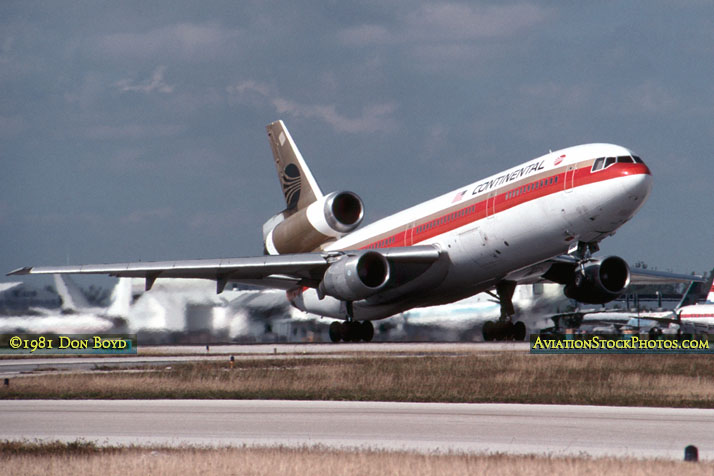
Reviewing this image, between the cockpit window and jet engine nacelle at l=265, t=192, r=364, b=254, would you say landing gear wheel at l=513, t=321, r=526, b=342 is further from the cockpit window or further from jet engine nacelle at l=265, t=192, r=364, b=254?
the cockpit window

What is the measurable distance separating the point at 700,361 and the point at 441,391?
39.9ft

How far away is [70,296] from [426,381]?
2101cm

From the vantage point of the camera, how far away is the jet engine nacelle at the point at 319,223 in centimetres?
4272

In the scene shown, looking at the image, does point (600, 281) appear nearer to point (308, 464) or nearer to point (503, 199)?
point (503, 199)

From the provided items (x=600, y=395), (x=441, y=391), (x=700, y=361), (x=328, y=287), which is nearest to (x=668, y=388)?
(x=600, y=395)

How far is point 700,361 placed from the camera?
28766 mm

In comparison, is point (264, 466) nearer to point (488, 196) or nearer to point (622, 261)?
point (488, 196)

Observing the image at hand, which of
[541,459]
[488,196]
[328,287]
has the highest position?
[488,196]

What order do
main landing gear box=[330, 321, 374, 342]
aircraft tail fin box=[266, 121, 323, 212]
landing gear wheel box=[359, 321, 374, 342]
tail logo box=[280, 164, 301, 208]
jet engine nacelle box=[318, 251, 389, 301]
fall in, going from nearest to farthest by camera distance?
jet engine nacelle box=[318, 251, 389, 301], main landing gear box=[330, 321, 374, 342], landing gear wheel box=[359, 321, 374, 342], aircraft tail fin box=[266, 121, 323, 212], tail logo box=[280, 164, 301, 208]

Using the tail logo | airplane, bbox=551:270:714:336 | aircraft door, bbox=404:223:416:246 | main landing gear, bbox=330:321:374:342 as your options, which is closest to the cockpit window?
aircraft door, bbox=404:223:416:246

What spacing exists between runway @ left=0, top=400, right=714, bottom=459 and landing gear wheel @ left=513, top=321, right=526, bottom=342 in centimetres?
2228

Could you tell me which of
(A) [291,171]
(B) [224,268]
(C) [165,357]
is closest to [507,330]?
(B) [224,268]

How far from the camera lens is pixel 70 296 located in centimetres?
3859

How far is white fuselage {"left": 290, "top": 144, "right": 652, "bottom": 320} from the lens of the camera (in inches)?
1164
